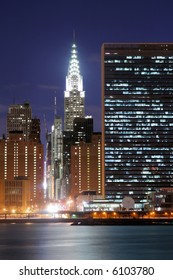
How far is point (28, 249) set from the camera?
9175cm

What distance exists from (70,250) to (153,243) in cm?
2075
